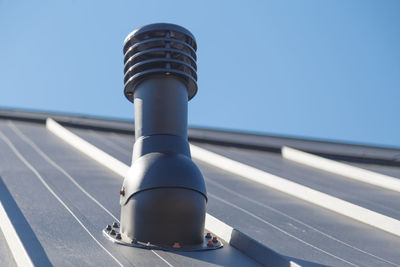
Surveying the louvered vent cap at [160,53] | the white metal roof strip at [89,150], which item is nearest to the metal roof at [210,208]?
the white metal roof strip at [89,150]

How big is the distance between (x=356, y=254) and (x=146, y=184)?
1.88m

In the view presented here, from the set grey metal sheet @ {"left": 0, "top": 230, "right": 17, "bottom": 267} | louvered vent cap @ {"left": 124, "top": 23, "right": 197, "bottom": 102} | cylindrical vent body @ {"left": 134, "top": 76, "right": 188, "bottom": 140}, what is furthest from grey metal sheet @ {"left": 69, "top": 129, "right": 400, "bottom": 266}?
grey metal sheet @ {"left": 0, "top": 230, "right": 17, "bottom": 267}

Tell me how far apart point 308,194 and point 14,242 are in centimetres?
390

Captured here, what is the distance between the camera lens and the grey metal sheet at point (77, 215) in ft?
10.6

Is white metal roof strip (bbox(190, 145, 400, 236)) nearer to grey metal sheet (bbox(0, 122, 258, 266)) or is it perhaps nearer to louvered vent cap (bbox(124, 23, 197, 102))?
grey metal sheet (bbox(0, 122, 258, 266))

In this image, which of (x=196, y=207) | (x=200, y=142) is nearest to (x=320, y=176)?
(x=200, y=142)

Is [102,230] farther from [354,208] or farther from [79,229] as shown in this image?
[354,208]

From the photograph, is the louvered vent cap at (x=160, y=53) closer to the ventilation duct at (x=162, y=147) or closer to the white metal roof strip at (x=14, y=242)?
the ventilation duct at (x=162, y=147)

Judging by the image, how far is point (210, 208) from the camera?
5.13m

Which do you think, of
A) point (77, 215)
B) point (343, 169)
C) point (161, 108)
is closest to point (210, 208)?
point (77, 215)

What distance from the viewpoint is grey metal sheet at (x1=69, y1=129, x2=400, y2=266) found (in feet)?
11.9

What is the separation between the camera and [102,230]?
3.89m

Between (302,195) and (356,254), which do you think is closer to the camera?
(356,254)

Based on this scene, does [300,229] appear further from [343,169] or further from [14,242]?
[343,169]
